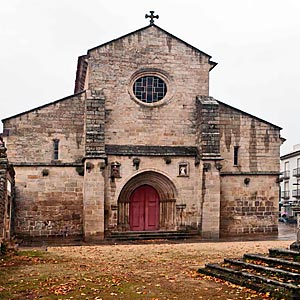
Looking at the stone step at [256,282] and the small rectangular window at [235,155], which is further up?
the small rectangular window at [235,155]

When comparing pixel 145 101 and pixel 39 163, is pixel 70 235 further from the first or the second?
pixel 145 101

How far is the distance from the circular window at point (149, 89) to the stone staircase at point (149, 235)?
6.03 m

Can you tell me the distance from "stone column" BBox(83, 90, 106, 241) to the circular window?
2808mm

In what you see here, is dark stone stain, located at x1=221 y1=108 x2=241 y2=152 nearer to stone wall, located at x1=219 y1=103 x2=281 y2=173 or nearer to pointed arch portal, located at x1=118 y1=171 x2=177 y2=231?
stone wall, located at x1=219 y1=103 x2=281 y2=173

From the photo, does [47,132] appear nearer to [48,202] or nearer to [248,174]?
[48,202]

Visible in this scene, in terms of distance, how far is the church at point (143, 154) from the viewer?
21.3 m

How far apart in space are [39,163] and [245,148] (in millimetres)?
9521

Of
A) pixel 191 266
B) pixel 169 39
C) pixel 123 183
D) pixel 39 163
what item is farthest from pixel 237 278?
pixel 169 39

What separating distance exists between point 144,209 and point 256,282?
1366 centimetres

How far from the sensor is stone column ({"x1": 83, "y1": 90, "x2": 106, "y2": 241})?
2075cm

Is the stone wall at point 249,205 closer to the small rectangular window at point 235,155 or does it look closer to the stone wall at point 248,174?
the stone wall at point 248,174

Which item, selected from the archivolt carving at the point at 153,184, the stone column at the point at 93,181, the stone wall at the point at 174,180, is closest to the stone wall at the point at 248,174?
the stone wall at the point at 174,180

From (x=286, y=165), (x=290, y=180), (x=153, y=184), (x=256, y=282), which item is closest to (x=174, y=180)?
(x=153, y=184)

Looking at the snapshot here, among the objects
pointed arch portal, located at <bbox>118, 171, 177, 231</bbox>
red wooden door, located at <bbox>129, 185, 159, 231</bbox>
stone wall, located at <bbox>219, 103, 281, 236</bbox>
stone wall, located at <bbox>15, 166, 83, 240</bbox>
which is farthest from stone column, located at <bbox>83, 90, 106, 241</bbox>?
stone wall, located at <bbox>219, 103, 281, 236</bbox>
